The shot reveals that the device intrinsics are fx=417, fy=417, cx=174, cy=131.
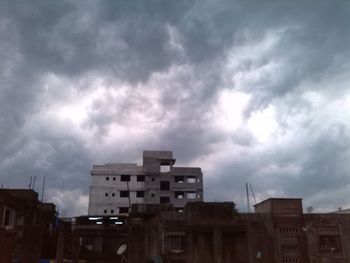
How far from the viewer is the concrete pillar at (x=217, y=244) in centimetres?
4369

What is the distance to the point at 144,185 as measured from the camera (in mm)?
77812

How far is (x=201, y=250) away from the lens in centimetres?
4406

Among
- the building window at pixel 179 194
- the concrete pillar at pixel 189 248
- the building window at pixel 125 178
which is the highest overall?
the building window at pixel 125 178

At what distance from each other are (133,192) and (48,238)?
27.3 m

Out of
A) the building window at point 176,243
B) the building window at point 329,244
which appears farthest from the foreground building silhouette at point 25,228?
Result: the building window at point 329,244

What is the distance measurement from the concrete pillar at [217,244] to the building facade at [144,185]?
32.4 meters

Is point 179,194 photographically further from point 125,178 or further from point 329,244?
point 329,244

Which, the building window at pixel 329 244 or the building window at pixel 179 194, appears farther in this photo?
the building window at pixel 179 194

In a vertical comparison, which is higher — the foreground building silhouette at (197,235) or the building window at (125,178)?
the building window at (125,178)

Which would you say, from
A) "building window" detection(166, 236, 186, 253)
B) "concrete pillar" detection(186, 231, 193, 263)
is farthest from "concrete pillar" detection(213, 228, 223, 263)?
"building window" detection(166, 236, 186, 253)

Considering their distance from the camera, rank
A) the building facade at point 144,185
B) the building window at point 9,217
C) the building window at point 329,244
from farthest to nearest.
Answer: the building facade at point 144,185, the building window at point 329,244, the building window at point 9,217

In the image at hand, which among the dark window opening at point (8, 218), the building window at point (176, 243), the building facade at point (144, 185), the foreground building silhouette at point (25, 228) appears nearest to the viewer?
the foreground building silhouette at point (25, 228)

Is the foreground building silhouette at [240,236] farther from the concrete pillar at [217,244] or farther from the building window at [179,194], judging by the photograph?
the building window at [179,194]

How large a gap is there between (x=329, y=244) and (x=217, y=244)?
14232mm
